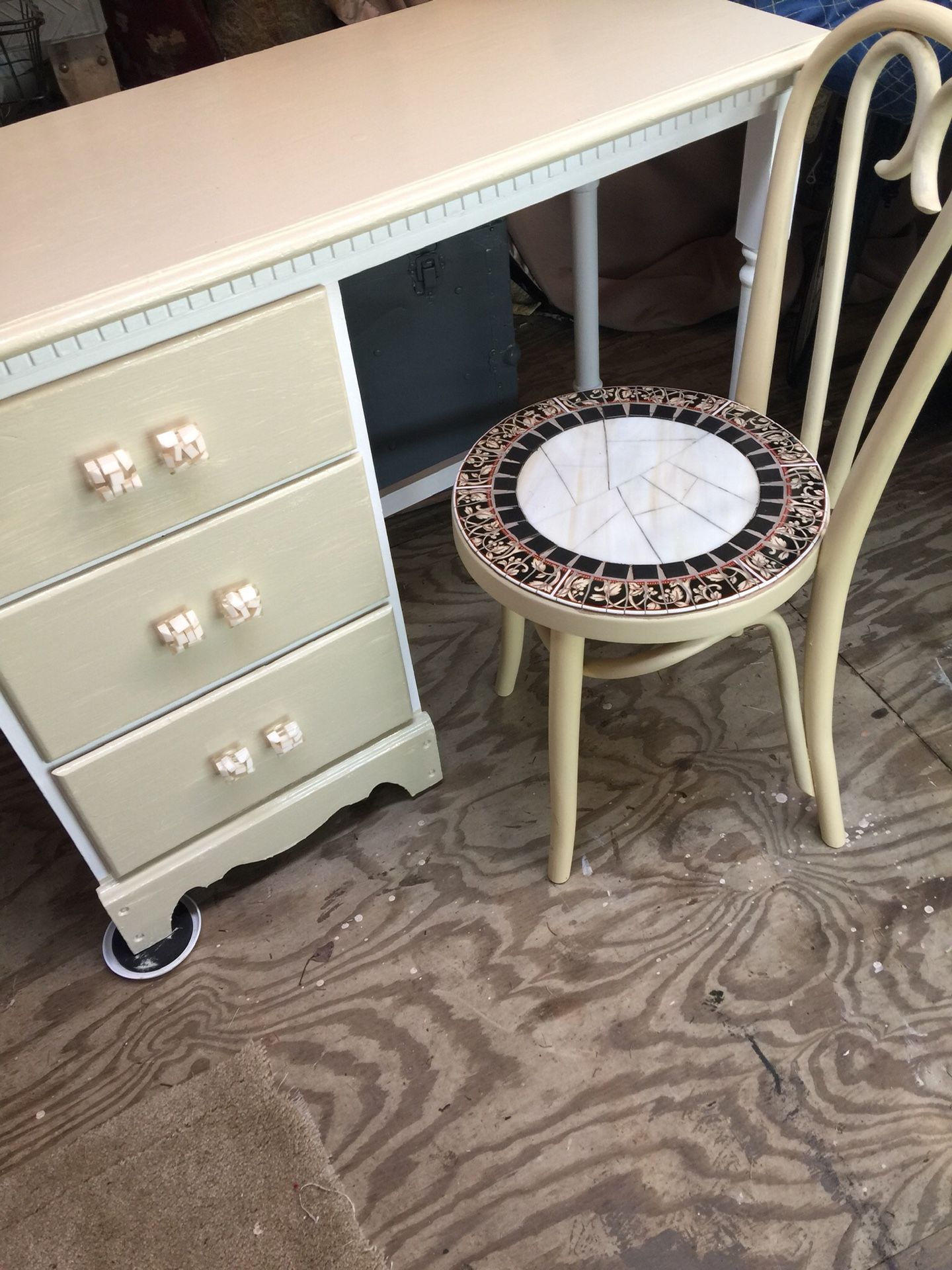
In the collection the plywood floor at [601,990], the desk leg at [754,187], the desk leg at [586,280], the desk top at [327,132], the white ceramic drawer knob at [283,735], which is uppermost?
the desk top at [327,132]

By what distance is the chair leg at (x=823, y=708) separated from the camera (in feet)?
3.14

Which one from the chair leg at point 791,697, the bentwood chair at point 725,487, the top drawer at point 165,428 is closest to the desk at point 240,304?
the top drawer at point 165,428

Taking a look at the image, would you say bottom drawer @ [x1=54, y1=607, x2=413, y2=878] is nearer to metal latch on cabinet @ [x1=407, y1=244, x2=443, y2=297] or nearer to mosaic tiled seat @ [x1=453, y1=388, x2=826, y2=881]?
mosaic tiled seat @ [x1=453, y1=388, x2=826, y2=881]

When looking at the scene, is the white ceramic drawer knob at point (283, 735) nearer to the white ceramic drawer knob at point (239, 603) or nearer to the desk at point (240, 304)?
the desk at point (240, 304)

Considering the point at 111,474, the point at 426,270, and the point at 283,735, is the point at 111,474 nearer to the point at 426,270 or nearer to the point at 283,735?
the point at 283,735

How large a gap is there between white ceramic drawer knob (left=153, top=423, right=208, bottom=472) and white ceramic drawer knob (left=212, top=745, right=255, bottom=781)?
1.05 ft

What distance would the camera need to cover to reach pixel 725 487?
3.01 feet

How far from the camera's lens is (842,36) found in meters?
0.83

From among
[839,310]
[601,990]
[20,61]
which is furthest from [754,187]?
[20,61]

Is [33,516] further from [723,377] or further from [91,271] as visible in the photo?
[723,377]

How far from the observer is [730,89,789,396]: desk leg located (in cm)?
97

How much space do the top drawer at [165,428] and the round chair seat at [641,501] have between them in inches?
7.3

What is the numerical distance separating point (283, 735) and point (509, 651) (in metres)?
0.35

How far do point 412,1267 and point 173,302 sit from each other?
0.82m
